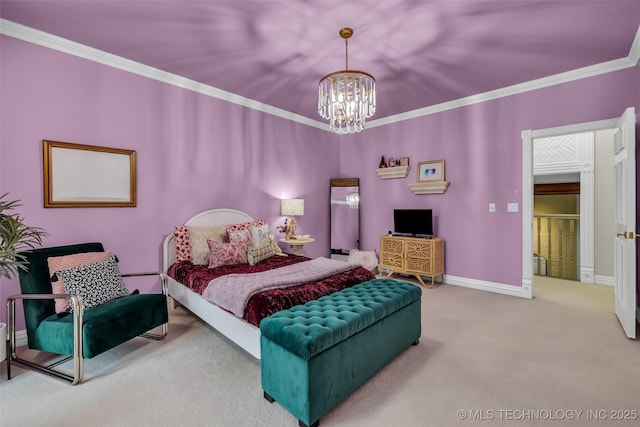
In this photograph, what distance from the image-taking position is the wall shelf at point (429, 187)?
15.3 feet

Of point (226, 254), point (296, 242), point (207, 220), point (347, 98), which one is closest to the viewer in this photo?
point (347, 98)

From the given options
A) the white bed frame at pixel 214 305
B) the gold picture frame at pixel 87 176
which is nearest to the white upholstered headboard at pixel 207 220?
the white bed frame at pixel 214 305

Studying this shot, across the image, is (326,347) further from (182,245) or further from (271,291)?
(182,245)

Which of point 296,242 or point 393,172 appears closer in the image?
point 296,242

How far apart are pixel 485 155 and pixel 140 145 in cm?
447

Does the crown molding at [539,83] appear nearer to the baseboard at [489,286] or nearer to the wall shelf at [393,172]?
the wall shelf at [393,172]

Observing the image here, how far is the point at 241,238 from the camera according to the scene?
361 centimetres

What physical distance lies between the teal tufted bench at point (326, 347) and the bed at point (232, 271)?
0.54 feet

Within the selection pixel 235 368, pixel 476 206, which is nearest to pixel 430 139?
pixel 476 206

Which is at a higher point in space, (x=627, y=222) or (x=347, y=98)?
(x=347, y=98)

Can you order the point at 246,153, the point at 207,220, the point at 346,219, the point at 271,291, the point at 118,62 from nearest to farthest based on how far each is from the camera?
the point at 271,291 < the point at 118,62 < the point at 207,220 < the point at 246,153 < the point at 346,219

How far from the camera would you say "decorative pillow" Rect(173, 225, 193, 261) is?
353cm

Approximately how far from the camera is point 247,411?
1.85 m

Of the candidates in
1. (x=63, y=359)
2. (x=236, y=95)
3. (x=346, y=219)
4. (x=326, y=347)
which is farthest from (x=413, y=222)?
(x=63, y=359)
